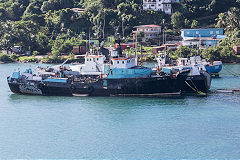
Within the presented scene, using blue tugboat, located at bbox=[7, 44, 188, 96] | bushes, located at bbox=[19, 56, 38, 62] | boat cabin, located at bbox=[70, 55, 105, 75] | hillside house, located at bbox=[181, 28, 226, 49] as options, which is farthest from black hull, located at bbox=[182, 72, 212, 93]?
bushes, located at bbox=[19, 56, 38, 62]

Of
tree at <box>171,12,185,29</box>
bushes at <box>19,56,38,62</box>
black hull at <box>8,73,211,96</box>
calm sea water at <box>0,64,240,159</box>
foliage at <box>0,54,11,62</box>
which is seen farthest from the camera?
tree at <box>171,12,185,29</box>

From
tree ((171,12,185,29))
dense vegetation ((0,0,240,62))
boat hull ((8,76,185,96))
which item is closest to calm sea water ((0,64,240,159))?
boat hull ((8,76,185,96))

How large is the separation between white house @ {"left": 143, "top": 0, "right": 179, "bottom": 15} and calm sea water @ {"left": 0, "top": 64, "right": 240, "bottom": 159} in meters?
49.3

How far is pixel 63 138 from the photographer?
3603cm

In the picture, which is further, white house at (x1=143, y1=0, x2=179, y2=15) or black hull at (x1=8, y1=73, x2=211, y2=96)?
white house at (x1=143, y1=0, x2=179, y2=15)

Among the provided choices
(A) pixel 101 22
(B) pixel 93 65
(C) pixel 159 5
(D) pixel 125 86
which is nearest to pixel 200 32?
(C) pixel 159 5

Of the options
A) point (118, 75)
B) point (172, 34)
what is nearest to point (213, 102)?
point (118, 75)

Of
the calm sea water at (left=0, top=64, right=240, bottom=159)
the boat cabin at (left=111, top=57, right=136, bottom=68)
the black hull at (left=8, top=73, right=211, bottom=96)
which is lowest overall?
the calm sea water at (left=0, top=64, right=240, bottom=159)

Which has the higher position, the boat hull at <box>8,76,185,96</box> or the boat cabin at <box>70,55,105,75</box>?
the boat cabin at <box>70,55,105,75</box>

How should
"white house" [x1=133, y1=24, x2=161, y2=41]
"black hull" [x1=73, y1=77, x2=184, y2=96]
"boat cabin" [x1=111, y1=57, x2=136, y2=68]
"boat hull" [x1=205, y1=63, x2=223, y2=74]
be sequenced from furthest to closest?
1. "white house" [x1=133, y1=24, x2=161, y2=41]
2. "boat hull" [x1=205, y1=63, x2=223, y2=74]
3. "boat cabin" [x1=111, y1=57, x2=136, y2=68]
4. "black hull" [x1=73, y1=77, x2=184, y2=96]

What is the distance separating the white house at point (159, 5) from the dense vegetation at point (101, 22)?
1228mm

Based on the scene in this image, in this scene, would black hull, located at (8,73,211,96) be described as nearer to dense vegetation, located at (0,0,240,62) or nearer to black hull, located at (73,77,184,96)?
black hull, located at (73,77,184,96)

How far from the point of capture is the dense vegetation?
90.6 meters

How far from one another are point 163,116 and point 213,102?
7414 mm
